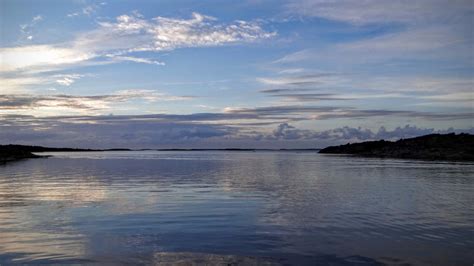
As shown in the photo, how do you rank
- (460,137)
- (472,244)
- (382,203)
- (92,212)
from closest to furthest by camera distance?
(472,244) → (92,212) → (382,203) → (460,137)

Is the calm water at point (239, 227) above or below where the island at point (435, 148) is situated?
below

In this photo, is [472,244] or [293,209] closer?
[472,244]

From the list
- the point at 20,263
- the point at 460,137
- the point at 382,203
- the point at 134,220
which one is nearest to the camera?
the point at 20,263

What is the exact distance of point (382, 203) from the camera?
2867 centimetres

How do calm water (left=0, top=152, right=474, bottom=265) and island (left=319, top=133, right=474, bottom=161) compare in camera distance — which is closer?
calm water (left=0, top=152, right=474, bottom=265)

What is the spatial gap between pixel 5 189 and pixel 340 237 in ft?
103

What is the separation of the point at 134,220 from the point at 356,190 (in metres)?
21.4

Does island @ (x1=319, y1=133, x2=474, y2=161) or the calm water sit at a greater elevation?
island @ (x1=319, y1=133, x2=474, y2=161)

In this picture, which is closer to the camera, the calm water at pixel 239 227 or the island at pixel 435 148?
the calm water at pixel 239 227

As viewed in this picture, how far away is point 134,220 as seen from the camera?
2230cm

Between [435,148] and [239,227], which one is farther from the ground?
[435,148]

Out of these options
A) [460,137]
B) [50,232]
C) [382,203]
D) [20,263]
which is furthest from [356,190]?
[460,137]

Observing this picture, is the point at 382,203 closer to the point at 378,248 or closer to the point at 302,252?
the point at 378,248

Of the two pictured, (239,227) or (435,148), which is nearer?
(239,227)
